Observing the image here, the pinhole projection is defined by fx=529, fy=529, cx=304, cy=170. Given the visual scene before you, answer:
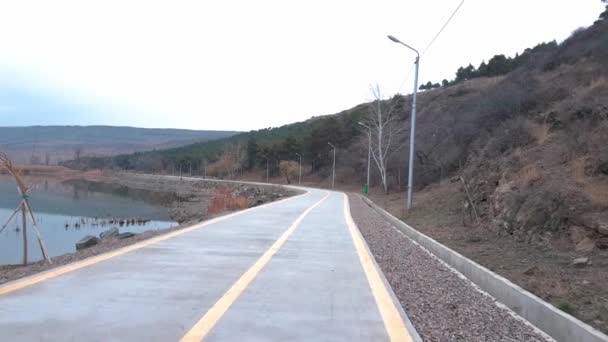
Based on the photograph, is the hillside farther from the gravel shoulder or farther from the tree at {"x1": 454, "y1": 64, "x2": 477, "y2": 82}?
the tree at {"x1": 454, "y1": 64, "x2": 477, "y2": 82}

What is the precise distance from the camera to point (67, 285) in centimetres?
706

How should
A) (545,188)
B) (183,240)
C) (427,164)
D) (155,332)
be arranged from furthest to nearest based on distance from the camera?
1. (427,164)
2. (545,188)
3. (183,240)
4. (155,332)

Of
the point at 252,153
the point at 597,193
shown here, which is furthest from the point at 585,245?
the point at 252,153

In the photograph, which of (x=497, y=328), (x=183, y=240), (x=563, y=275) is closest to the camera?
(x=497, y=328)

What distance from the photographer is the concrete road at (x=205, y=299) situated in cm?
521

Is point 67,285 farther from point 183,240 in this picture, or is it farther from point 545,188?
point 545,188

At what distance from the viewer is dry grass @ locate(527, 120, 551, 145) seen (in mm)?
18603

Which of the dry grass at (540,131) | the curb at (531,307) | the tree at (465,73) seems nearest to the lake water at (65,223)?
the curb at (531,307)

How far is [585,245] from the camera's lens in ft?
33.3

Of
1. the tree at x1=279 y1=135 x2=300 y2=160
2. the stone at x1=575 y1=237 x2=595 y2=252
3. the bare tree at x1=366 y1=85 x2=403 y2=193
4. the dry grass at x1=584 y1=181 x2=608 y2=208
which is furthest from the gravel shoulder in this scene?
the tree at x1=279 y1=135 x2=300 y2=160

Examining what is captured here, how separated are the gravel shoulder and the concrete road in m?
0.35

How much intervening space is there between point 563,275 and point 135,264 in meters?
7.14

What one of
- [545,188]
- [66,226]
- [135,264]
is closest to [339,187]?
[66,226]

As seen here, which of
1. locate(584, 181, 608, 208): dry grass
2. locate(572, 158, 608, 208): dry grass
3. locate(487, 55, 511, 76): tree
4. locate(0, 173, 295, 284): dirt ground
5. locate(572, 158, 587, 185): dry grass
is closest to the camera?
locate(584, 181, 608, 208): dry grass
